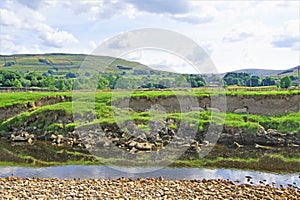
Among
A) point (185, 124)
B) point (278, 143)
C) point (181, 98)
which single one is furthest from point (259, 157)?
point (181, 98)

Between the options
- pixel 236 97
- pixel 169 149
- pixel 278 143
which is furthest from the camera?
pixel 236 97

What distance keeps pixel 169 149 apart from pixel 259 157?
740 centimetres

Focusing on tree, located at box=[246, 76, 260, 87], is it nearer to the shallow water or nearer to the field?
the field

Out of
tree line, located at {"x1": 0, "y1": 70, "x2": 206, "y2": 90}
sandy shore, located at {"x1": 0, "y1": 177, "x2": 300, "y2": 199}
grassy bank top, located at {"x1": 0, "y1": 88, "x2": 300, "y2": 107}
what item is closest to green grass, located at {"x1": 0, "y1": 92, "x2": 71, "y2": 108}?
grassy bank top, located at {"x1": 0, "y1": 88, "x2": 300, "y2": 107}

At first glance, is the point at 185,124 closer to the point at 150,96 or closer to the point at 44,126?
the point at 150,96

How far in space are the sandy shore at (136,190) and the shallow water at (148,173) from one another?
93.7 inches

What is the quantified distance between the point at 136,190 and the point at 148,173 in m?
6.09

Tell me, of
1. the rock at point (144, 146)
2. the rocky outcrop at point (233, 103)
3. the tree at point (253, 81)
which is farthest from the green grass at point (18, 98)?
the tree at point (253, 81)

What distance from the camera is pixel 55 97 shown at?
46.1 m

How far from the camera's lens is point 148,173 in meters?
24.0

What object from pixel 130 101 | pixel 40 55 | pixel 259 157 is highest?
pixel 40 55

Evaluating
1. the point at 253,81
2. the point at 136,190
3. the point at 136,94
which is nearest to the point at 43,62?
the point at 253,81

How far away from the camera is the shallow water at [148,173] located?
2303cm

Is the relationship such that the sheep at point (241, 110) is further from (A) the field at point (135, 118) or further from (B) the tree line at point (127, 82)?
(B) the tree line at point (127, 82)
